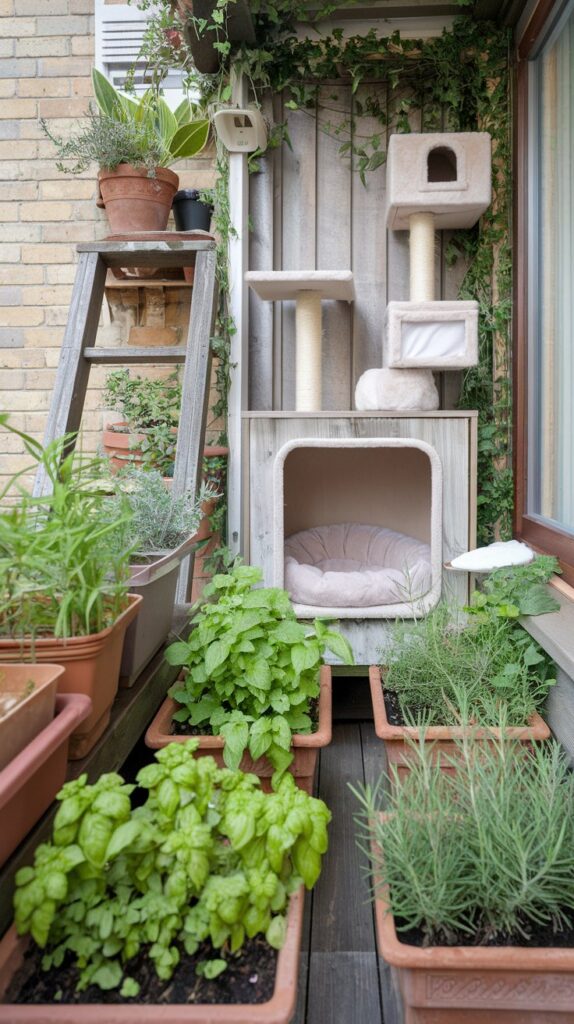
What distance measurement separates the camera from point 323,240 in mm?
2686

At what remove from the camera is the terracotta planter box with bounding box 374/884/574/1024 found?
0.89 metres

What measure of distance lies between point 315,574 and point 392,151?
1383mm

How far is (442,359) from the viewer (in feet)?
7.39

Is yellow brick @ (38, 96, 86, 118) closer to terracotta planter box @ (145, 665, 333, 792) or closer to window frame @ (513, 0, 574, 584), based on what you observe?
window frame @ (513, 0, 574, 584)

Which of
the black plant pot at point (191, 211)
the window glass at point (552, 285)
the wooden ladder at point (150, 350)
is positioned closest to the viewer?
the window glass at point (552, 285)

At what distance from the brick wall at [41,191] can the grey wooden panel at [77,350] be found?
22.1 inches

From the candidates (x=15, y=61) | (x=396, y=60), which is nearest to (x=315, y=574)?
(x=396, y=60)

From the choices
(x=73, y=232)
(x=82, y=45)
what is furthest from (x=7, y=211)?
(x=82, y=45)

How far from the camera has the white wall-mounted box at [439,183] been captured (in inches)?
93.0

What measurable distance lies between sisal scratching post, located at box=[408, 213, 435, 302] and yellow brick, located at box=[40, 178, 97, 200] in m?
1.22

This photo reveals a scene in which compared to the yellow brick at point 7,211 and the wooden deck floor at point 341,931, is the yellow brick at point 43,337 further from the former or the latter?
the wooden deck floor at point 341,931

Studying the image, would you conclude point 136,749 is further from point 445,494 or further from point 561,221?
point 561,221

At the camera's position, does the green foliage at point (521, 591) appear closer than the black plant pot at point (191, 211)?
Yes

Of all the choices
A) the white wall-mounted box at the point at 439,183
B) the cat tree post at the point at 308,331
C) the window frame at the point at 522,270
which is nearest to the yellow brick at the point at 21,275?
the cat tree post at the point at 308,331
